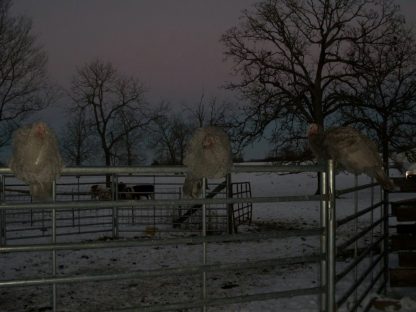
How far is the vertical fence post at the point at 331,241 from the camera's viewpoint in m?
3.76

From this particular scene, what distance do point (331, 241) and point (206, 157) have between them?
1114 millimetres

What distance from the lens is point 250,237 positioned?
11.5 ft

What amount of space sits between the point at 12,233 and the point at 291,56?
18587 millimetres

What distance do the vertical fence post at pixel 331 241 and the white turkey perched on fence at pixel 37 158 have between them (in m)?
1.82

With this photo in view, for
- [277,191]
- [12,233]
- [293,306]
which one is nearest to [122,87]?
[277,191]

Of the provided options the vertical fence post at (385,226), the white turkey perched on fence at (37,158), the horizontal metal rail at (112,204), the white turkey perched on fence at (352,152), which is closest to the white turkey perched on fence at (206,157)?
the horizontal metal rail at (112,204)

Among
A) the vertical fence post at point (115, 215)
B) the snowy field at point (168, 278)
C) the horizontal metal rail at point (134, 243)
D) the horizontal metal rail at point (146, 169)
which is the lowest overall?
the snowy field at point (168, 278)

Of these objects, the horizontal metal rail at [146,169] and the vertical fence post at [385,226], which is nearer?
the horizontal metal rail at [146,169]

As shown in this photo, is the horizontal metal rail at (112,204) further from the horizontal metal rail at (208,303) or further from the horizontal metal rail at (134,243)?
the horizontal metal rail at (208,303)

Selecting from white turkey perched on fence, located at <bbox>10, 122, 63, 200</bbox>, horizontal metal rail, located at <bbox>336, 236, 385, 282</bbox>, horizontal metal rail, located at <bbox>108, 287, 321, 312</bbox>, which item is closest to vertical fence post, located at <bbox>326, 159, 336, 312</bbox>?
horizontal metal rail, located at <bbox>108, 287, 321, 312</bbox>

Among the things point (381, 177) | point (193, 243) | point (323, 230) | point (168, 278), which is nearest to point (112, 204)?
point (193, 243)

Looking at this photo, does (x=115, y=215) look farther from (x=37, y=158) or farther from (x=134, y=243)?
(x=37, y=158)

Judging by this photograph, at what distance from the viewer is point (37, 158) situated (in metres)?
2.97

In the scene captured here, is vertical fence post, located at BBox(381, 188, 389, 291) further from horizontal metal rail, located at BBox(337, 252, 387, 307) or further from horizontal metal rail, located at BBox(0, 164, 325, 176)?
horizontal metal rail, located at BBox(0, 164, 325, 176)
